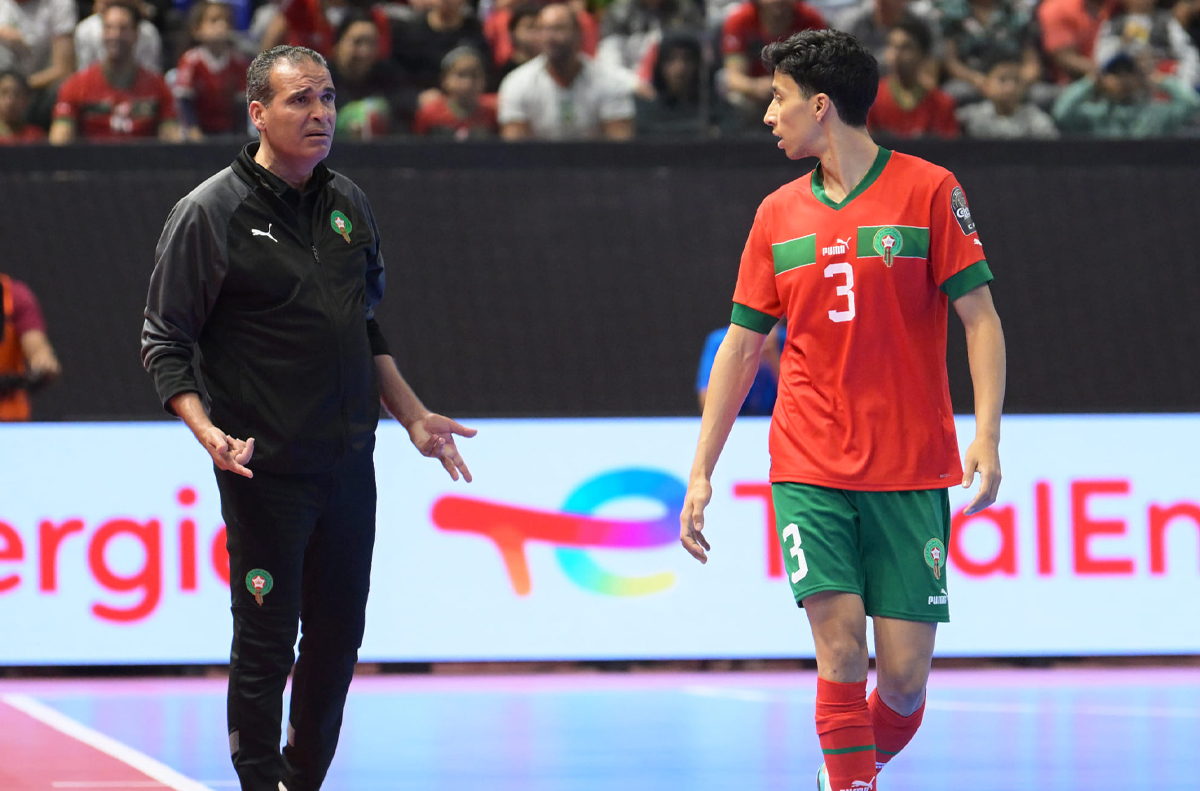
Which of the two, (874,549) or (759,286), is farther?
(759,286)

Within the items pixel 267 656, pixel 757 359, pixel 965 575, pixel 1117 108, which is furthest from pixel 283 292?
pixel 1117 108

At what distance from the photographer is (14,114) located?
9211 mm

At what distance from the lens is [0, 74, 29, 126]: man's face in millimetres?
9203

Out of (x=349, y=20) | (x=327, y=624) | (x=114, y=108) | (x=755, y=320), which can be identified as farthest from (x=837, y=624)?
(x=114, y=108)

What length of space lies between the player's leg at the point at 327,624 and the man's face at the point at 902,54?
→ 6.09 metres

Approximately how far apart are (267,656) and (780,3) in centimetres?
659

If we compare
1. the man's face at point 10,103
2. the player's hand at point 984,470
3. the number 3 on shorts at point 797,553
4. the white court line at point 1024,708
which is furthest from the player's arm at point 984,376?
the man's face at point 10,103

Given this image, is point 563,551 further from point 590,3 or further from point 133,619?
point 590,3

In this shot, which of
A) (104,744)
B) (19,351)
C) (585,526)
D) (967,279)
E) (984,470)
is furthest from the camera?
(19,351)

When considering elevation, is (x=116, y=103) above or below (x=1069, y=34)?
below

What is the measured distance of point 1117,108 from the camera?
9180mm

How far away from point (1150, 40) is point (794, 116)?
6.47 meters

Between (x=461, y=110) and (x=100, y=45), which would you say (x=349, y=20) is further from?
(x=100, y=45)

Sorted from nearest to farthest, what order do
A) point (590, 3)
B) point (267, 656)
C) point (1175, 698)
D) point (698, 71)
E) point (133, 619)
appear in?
→ 1. point (267, 656)
2. point (1175, 698)
3. point (133, 619)
4. point (698, 71)
5. point (590, 3)
